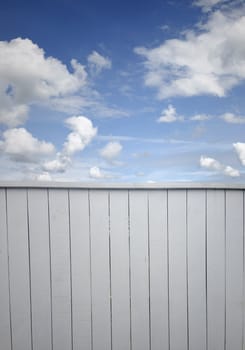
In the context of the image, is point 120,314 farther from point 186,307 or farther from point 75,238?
point 75,238

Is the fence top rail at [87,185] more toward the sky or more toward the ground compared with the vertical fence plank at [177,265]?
more toward the sky

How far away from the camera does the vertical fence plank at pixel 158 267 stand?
4.46 feet

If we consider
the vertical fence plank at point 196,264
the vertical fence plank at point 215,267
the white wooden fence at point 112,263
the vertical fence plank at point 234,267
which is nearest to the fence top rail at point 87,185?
the white wooden fence at point 112,263

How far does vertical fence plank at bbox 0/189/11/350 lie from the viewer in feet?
4.30

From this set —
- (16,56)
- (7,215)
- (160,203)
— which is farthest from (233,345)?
(16,56)

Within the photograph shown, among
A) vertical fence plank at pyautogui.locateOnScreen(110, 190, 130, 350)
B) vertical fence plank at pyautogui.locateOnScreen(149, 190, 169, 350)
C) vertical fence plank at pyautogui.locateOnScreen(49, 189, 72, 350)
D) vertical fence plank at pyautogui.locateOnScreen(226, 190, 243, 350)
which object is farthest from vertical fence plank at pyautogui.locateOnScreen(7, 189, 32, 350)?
vertical fence plank at pyautogui.locateOnScreen(226, 190, 243, 350)

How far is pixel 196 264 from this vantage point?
4.61 feet

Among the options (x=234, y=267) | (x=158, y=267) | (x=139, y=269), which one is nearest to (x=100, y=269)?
(x=139, y=269)

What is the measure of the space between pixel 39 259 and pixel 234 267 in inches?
48.9

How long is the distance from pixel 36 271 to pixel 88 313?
1.35ft

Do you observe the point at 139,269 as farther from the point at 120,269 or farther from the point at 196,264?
the point at 196,264

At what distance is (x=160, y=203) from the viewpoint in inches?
53.7

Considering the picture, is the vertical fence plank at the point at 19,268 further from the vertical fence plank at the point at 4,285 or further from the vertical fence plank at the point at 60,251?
the vertical fence plank at the point at 60,251

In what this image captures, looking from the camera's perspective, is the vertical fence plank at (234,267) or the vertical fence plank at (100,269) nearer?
the vertical fence plank at (100,269)
